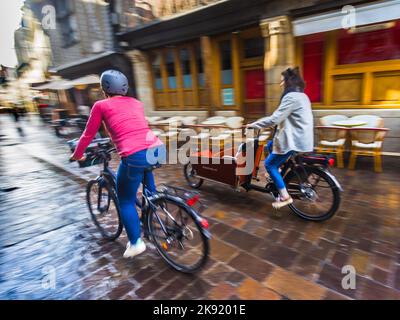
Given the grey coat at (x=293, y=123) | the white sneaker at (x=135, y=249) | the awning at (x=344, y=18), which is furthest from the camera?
the awning at (x=344, y=18)

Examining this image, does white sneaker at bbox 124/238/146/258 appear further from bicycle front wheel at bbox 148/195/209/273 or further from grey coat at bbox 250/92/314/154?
grey coat at bbox 250/92/314/154

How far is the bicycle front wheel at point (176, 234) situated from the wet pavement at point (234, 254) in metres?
0.13

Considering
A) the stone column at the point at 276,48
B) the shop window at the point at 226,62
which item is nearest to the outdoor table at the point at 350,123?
the stone column at the point at 276,48

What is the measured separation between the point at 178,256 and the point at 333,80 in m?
5.64

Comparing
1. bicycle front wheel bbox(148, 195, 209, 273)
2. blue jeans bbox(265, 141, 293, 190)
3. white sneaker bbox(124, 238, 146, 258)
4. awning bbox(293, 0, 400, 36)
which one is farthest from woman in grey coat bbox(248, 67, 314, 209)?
awning bbox(293, 0, 400, 36)

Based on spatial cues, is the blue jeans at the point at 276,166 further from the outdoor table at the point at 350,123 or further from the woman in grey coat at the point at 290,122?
the outdoor table at the point at 350,123

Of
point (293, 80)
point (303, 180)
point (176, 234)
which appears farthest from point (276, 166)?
point (176, 234)

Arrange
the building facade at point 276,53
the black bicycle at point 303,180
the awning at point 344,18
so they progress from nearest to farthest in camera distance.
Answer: the black bicycle at point 303,180 → the awning at point 344,18 → the building facade at point 276,53

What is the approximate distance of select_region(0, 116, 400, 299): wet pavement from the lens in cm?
229

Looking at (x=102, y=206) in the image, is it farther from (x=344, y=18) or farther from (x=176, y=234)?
(x=344, y=18)

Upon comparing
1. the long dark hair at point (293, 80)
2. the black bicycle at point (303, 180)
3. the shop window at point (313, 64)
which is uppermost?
the shop window at point (313, 64)

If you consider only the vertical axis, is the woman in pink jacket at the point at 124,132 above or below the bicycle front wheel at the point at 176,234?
above

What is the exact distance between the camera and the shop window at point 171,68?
9229 mm

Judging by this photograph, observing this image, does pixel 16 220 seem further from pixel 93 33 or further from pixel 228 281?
pixel 93 33
